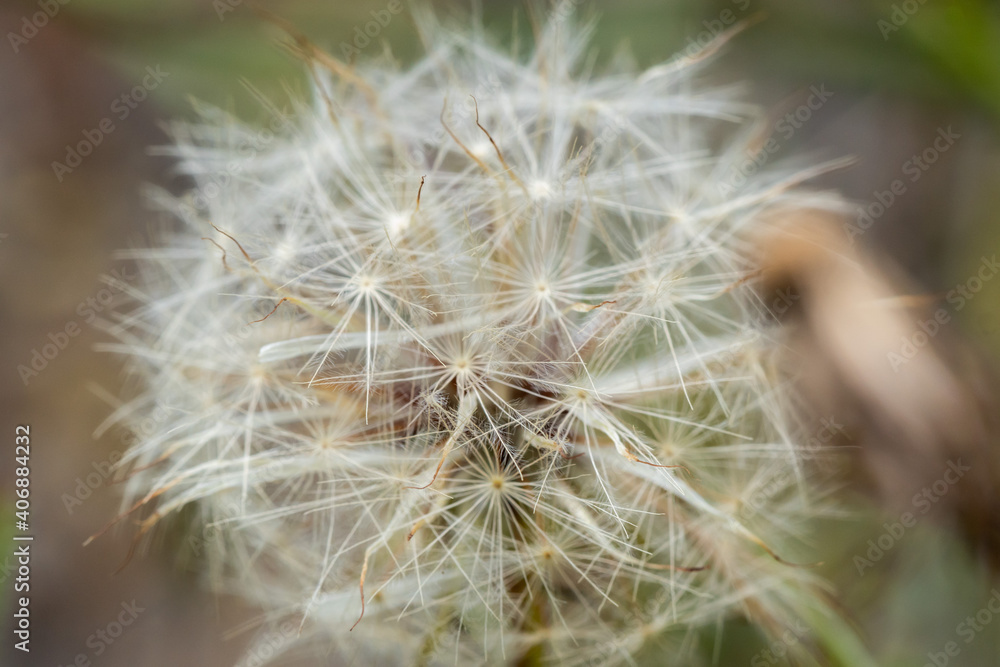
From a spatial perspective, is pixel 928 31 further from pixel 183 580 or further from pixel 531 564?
pixel 183 580

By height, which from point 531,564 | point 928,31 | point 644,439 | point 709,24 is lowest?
point 531,564

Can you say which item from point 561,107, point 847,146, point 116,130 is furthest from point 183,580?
point 847,146

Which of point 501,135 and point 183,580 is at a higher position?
point 501,135
